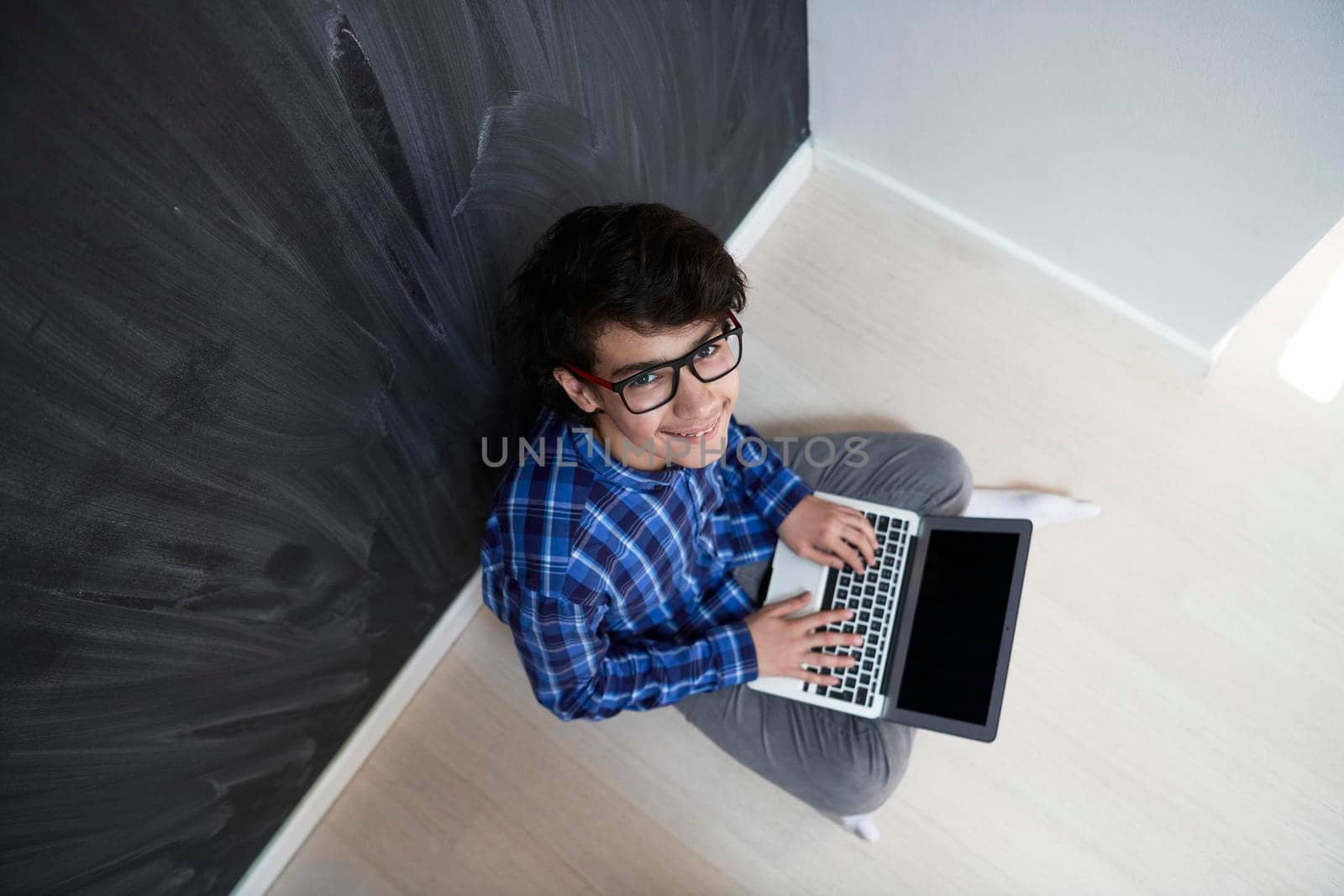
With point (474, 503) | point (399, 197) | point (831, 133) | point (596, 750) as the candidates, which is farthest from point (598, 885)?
point (831, 133)

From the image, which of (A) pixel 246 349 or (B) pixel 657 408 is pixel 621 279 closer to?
(B) pixel 657 408

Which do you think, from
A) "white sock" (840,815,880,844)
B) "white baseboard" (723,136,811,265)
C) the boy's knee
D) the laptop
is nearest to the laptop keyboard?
the laptop

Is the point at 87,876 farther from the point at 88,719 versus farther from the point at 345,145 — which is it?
the point at 345,145

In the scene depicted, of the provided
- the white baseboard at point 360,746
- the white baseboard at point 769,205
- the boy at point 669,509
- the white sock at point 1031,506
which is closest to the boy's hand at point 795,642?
the boy at point 669,509

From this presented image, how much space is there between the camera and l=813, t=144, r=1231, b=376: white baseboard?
1.80 metres

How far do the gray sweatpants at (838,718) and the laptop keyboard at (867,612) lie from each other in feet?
0.19

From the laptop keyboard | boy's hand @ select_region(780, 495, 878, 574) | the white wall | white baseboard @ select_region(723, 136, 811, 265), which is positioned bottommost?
the laptop keyboard

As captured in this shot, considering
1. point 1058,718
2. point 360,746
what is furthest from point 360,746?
point 1058,718

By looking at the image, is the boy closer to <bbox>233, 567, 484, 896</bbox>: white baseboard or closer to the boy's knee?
the boy's knee

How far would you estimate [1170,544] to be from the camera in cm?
170

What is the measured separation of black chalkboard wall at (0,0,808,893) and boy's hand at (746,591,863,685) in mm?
501

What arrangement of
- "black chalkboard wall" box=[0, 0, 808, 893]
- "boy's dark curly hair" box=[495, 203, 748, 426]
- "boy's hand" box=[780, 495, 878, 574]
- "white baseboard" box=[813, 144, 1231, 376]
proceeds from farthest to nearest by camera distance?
"white baseboard" box=[813, 144, 1231, 376] < "boy's hand" box=[780, 495, 878, 574] < "boy's dark curly hair" box=[495, 203, 748, 426] < "black chalkboard wall" box=[0, 0, 808, 893]

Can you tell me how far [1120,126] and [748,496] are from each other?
809 mm

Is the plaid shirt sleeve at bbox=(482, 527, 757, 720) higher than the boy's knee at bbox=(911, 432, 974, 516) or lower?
higher
